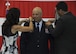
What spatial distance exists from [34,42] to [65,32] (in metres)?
0.43

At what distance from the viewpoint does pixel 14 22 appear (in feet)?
9.46

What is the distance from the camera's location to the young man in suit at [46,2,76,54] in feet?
9.36

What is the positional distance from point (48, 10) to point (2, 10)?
73 cm

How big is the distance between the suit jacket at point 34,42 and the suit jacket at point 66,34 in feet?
0.73

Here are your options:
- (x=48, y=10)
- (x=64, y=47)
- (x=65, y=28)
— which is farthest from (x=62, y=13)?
(x=48, y=10)

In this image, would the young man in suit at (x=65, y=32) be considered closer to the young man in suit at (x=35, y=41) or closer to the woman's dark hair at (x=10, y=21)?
the young man in suit at (x=35, y=41)

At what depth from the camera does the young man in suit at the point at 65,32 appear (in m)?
2.85

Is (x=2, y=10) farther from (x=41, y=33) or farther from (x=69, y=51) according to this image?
(x=69, y=51)

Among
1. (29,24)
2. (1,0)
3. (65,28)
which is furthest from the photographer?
(1,0)

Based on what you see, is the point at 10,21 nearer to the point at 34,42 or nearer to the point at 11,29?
the point at 11,29

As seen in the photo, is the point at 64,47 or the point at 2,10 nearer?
the point at 64,47

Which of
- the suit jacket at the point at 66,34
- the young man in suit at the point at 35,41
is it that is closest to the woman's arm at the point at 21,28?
the young man in suit at the point at 35,41

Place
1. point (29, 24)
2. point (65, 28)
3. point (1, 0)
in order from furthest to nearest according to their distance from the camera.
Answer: point (1, 0)
point (29, 24)
point (65, 28)

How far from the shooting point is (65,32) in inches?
113
